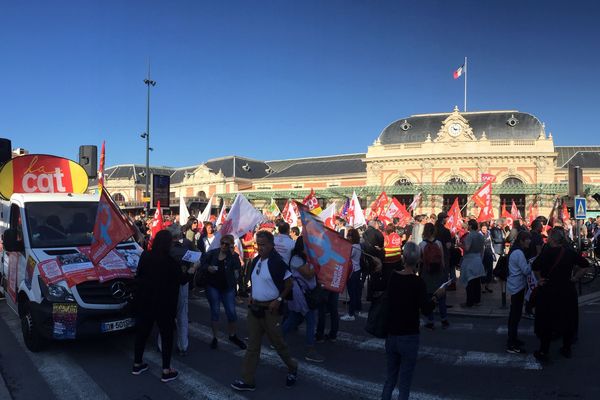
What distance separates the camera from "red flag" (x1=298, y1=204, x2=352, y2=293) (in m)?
5.88

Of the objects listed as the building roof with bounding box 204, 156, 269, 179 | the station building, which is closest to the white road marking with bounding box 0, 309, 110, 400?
the station building

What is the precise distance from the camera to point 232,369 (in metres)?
5.73

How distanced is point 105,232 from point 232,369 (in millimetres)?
2511

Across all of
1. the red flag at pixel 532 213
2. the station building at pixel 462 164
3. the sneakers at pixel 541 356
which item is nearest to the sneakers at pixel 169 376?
the sneakers at pixel 541 356

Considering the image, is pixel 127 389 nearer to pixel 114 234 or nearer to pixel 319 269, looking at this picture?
pixel 114 234

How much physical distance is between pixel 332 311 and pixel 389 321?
2925 millimetres

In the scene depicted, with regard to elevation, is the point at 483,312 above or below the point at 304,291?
below

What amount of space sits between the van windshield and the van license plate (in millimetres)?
1659

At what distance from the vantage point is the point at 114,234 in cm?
610

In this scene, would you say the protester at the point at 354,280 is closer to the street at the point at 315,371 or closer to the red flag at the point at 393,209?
the street at the point at 315,371

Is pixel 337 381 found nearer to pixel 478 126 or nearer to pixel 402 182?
pixel 402 182

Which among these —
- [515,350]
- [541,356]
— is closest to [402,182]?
[515,350]

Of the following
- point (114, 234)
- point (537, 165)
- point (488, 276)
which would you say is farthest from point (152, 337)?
point (537, 165)

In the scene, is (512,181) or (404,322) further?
(512,181)
